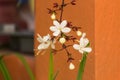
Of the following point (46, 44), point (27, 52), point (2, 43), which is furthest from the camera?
point (2, 43)

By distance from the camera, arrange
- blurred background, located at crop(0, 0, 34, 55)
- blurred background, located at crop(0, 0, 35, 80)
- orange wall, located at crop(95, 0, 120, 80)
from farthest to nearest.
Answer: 1. blurred background, located at crop(0, 0, 34, 55)
2. blurred background, located at crop(0, 0, 35, 80)
3. orange wall, located at crop(95, 0, 120, 80)

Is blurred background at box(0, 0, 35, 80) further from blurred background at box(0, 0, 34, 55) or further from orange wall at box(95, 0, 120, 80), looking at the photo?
orange wall at box(95, 0, 120, 80)

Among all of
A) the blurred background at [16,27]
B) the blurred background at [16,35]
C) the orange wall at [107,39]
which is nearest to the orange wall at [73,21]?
the orange wall at [107,39]

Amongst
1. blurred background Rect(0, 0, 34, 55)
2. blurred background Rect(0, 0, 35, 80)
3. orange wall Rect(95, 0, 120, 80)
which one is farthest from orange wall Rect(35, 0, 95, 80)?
blurred background Rect(0, 0, 34, 55)

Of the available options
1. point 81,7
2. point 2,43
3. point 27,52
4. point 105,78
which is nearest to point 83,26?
point 81,7

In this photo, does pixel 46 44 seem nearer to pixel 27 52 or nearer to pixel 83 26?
pixel 83 26

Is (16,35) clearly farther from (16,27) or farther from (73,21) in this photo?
(73,21)

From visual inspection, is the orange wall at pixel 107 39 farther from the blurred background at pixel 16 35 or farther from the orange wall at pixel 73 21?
the blurred background at pixel 16 35
